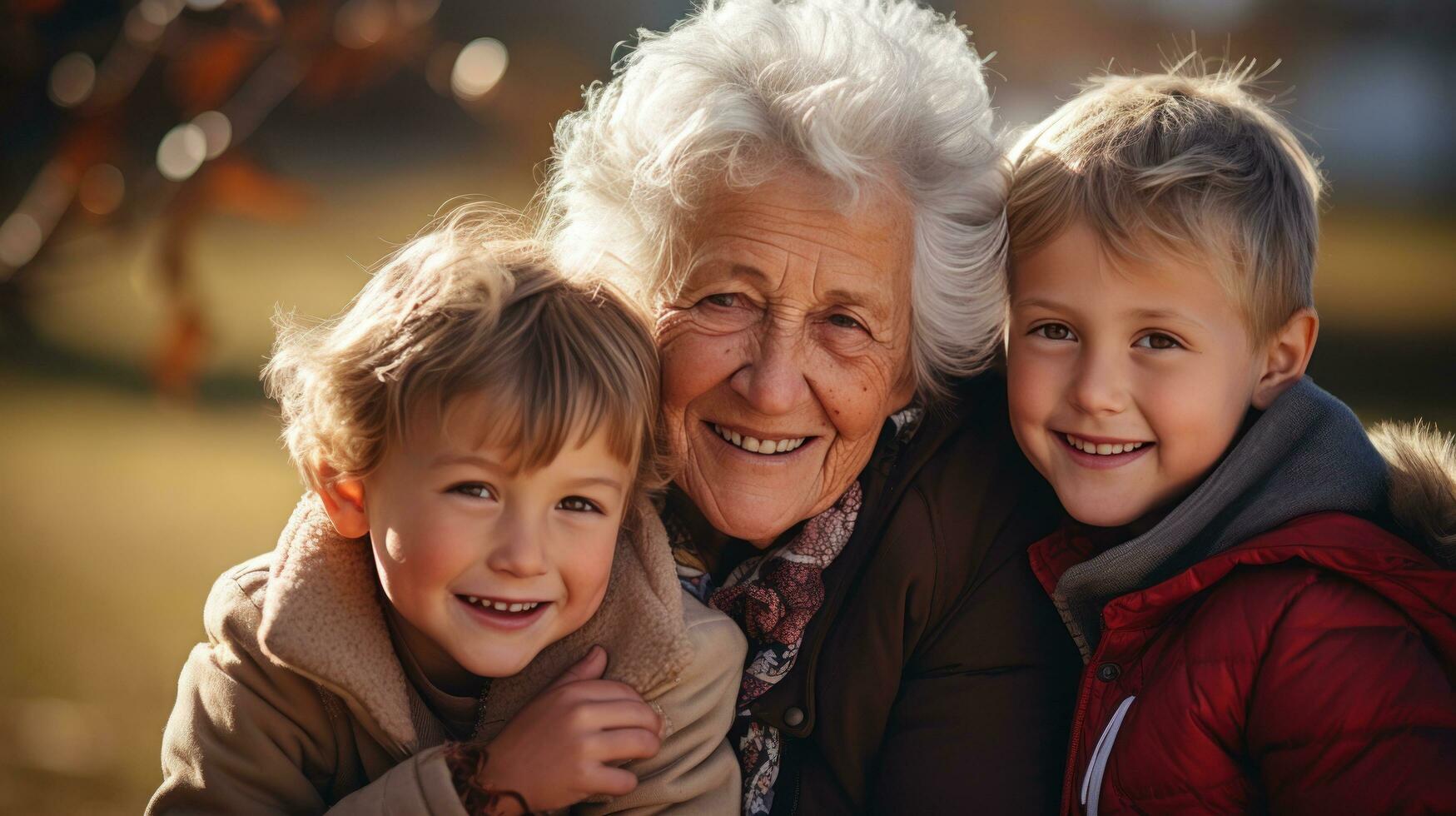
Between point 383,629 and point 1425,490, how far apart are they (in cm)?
185

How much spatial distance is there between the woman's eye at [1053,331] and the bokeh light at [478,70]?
1119 mm

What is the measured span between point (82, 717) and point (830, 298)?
3620 millimetres

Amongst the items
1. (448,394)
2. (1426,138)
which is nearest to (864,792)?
(448,394)

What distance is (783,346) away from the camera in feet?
7.73

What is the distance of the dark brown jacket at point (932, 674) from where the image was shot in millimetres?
2295

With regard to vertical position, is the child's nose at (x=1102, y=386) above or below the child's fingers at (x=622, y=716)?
above

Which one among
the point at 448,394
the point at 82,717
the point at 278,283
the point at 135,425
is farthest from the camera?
the point at 278,283

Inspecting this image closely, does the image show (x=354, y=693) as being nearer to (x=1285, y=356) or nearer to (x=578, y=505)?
(x=578, y=505)

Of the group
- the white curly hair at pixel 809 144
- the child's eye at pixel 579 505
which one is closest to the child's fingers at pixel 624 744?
the child's eye at pixel 579 505

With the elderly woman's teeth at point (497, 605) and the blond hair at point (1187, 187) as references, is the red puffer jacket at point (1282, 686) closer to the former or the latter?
the blond hair at point (1187, 187)

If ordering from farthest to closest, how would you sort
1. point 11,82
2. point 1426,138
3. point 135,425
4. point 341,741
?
point 1426,138 < point 135,425 < point 341,741 < point 11,82

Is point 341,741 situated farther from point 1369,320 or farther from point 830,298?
point 1369,320

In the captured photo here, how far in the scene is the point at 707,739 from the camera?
2.24 meters

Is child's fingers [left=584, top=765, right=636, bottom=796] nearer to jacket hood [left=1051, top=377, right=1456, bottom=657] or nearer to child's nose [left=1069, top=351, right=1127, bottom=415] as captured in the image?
jacket hood [left=1051, top=377, right=1456, bottom=657]
